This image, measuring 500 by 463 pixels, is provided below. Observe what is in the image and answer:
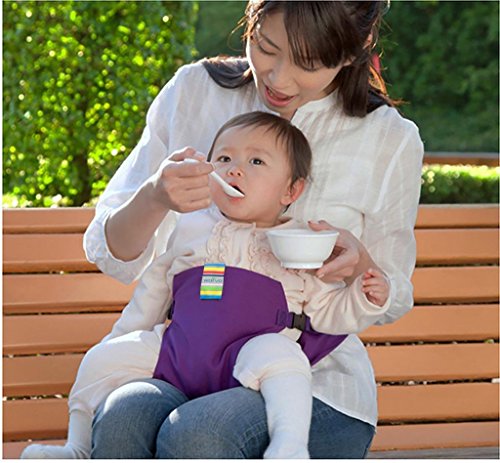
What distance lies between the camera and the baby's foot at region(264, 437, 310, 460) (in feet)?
7.10

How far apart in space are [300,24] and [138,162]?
1.80ft

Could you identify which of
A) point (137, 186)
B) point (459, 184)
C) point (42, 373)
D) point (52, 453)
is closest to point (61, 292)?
point (42, 373)

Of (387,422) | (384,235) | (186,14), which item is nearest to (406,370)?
(387,422)

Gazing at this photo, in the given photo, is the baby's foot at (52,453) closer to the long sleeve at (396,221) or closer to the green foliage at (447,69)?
the long sleeve at (396,221)

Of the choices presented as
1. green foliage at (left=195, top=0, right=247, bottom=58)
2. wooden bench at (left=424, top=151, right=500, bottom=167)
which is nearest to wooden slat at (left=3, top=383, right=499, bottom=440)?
wooden bench at (left=424, top=151, right=500, bottom=167)

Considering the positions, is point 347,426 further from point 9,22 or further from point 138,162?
point 9,22

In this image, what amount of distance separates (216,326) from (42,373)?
3.47 feet

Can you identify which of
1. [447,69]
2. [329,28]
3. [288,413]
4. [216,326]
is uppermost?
[329,28]

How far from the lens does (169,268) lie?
103 inches

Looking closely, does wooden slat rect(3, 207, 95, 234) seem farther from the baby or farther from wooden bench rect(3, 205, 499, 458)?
the baby

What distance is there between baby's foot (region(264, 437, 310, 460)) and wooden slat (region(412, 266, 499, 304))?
4.56 ft

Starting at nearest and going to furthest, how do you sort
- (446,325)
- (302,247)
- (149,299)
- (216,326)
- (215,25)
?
(302,247) → (216,326) → (149,299) → (446,325) → (215,25)

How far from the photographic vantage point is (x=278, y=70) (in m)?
2.49

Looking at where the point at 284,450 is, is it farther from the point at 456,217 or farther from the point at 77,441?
the point at 456,217
